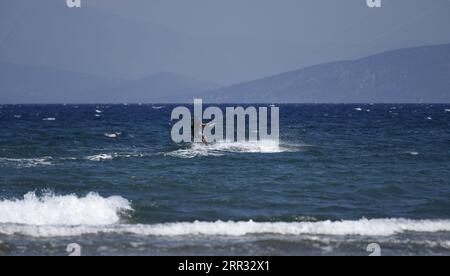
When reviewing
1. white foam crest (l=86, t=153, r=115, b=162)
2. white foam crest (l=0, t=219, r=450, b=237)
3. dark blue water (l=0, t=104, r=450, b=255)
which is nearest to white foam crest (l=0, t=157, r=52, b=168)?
dark blue water (l=0, t=104, r=450, b=255)

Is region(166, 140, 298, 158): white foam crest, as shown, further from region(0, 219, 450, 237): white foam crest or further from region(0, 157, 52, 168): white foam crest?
region(0, 219, 450, 237): white foam crest

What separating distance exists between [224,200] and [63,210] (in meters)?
5.94

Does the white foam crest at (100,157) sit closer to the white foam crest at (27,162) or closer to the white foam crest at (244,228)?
the white foam crest at (27,162)

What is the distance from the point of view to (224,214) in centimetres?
1953

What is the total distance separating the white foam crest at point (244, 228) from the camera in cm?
1645

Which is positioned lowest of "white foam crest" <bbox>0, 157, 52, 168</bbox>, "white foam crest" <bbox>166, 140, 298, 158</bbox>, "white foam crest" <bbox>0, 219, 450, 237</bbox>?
"white foam crest" <bbox>0, 219, 450, 237</bbox>

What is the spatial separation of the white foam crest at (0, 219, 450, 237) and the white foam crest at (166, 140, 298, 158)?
1684 cm

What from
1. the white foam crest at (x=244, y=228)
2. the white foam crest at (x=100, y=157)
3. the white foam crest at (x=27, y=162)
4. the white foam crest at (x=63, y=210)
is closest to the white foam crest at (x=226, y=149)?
the white foam crest at (x=100, y=157)

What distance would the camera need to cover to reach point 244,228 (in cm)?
1702

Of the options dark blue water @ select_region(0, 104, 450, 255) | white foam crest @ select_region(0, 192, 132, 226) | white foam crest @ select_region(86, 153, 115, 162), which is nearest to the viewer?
dark blue water @ select_region(0, 104, 450, 255)

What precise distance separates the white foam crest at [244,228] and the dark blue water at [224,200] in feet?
0.11

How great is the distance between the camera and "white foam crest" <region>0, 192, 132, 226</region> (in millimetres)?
18750
